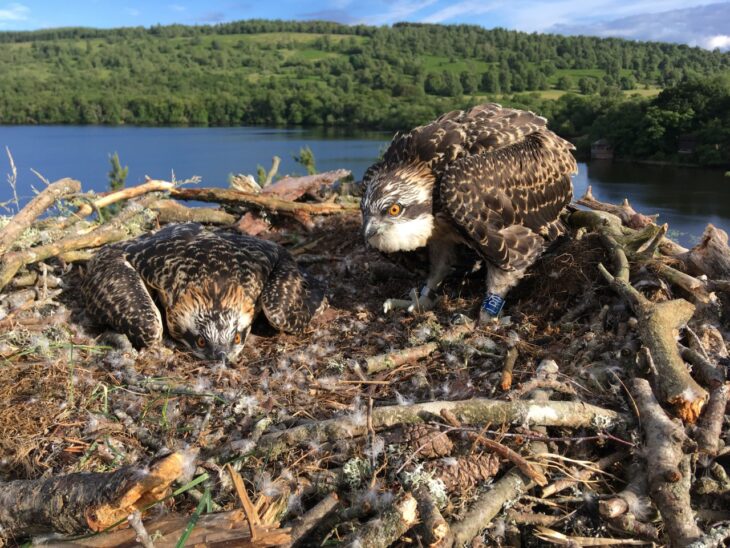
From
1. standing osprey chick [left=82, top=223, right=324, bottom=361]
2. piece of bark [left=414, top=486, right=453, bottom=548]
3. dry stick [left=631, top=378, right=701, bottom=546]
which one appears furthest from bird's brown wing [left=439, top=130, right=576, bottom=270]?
piece of bark [left=414, top=486, right=453, bottom=548]

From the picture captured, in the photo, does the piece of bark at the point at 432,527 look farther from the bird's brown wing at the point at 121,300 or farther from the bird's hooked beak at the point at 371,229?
the bird's brown wing at the point at 121,300

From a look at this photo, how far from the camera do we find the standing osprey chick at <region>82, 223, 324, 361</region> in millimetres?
4383

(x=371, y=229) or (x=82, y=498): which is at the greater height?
(x=371, y=229)

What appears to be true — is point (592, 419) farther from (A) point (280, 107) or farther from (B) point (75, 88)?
(B) point (75, 88)

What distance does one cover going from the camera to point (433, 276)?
17.0ft

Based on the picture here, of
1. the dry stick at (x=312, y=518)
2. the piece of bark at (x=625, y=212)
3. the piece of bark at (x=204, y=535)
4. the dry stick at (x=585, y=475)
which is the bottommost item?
the dry stick at (x=585, y=475)

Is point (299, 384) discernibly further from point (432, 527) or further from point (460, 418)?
point (432, 527)

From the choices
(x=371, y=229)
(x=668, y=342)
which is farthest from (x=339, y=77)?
(x=668, y=342)

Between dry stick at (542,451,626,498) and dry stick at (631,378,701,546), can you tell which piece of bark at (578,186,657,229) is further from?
dry stick at (542,451,626,498)

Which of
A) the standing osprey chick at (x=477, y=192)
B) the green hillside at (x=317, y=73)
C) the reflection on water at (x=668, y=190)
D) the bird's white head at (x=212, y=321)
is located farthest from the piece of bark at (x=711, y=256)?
the green hillside at (x=317, y=73)

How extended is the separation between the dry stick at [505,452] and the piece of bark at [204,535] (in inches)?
40.9

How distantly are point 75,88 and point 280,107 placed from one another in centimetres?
4087

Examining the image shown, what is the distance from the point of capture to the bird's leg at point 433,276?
5.02m

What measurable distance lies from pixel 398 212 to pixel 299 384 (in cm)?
145
